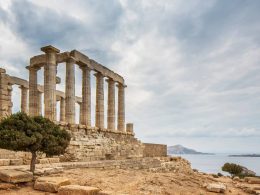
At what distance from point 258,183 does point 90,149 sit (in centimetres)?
1289

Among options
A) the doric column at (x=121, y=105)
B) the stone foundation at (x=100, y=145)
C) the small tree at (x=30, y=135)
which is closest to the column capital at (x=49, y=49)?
the stone foundation at (x=100, y=145)

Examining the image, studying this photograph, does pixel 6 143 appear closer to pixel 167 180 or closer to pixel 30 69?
pixel 167 180

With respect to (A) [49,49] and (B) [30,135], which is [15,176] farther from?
(A) [49,49]

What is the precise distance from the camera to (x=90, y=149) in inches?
987

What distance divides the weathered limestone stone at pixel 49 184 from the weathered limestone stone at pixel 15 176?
22.7 inches

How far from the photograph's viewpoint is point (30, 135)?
40.6 ft

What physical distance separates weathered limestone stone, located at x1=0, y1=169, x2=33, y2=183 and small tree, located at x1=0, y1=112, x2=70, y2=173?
Result: 951 millimetres

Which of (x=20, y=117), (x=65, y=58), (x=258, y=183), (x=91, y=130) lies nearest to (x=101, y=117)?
(x=91, y=130)

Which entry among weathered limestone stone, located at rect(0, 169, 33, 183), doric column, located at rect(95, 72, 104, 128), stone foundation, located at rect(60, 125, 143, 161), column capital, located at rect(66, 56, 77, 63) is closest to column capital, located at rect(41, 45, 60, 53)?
column capital, located at rect(66, 56, 77, 63)

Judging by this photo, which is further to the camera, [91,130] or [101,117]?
[101,117]

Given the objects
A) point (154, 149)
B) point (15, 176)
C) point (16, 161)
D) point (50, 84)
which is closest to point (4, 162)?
point (16, 161)

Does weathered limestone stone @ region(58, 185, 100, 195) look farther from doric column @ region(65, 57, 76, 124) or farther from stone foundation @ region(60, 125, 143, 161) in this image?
doric column @ region(65, 57, 76, 124)

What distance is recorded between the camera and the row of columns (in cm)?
2402

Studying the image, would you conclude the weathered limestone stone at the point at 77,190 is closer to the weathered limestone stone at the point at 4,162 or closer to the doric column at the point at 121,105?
the weathered limestone stone at the point at 4,162
